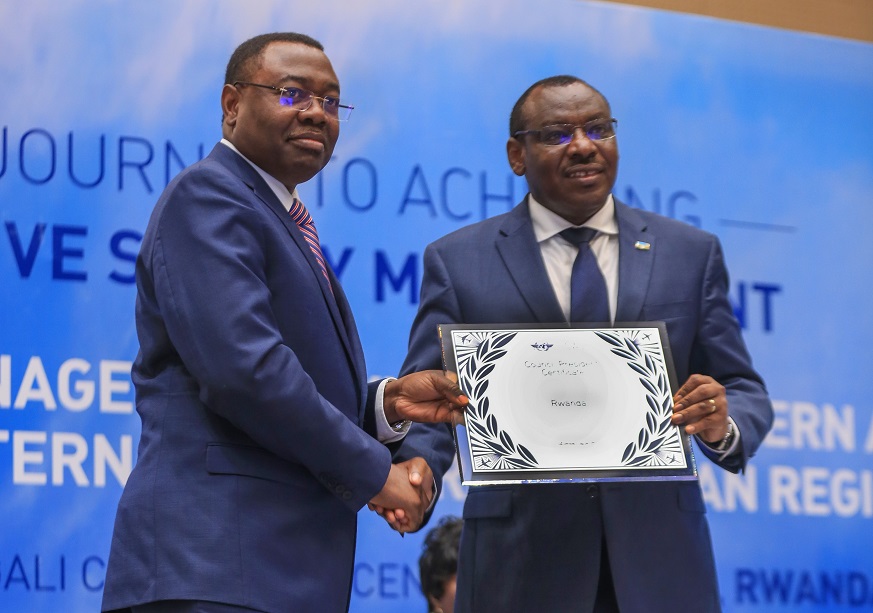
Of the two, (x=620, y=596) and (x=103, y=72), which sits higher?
(x=103, y=72)

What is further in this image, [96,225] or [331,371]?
[96,225]

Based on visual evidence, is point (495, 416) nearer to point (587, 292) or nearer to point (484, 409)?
point (484, 409)

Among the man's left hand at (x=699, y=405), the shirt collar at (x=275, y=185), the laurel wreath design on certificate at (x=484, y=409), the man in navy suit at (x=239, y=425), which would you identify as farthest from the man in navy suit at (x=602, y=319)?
the shirt collar at (x=275, y=185)

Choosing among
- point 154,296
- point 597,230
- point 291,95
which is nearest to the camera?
point 154,296

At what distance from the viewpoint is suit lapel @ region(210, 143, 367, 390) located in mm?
2615

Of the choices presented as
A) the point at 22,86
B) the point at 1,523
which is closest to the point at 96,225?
the point at 22,86

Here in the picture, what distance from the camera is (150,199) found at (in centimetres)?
443

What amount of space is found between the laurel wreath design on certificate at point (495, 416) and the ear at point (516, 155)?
23.9 inches

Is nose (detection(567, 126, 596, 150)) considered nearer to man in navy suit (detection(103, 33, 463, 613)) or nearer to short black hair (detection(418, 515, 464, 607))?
man in navy suit (detection(103, 33, 463, 613))

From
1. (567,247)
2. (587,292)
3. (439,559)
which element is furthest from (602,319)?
(439,559)

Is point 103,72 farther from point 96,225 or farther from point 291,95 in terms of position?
point 291,95

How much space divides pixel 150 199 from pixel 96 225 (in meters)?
0.21

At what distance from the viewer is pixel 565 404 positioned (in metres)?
2.82

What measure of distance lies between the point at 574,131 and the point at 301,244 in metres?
0.90
